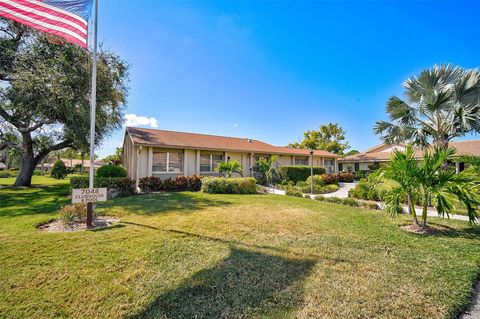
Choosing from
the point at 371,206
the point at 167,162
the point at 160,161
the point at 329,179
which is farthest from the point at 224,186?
the point at 329,179

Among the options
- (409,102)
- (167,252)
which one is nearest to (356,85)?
(409,102)

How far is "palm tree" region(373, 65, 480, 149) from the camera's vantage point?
9.41m

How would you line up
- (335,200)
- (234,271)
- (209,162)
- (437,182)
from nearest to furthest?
(234,271) < (437,182) < (335,200) < (209,162)

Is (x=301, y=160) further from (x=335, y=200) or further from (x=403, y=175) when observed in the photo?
(x=403, y=175)

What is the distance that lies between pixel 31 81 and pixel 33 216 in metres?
9.32

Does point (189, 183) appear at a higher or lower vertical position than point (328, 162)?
lower

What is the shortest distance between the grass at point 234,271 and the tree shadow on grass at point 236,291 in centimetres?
1

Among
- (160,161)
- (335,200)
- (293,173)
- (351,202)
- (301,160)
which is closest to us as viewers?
(351,202)

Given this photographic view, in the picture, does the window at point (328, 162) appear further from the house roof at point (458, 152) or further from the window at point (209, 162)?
the window at point (209, 162)

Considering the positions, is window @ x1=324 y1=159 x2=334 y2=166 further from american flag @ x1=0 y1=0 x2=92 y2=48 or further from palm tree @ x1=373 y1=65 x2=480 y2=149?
american flag @ x1=0 y1=0 x2=92 y2=48

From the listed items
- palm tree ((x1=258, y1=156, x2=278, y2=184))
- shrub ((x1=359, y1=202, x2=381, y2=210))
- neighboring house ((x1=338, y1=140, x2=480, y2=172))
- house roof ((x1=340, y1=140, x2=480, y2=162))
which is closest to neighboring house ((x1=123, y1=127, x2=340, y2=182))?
palm tree ((x1=258, y1=156, x2=278, y2=184))

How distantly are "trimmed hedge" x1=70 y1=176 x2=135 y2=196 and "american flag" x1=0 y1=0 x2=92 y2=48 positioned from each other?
7.82m

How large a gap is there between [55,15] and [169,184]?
398 inches

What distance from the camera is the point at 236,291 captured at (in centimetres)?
296
